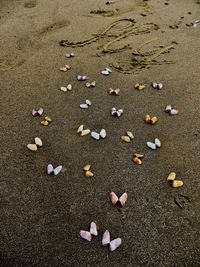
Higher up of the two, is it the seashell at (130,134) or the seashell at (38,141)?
the seashell at (38,141)

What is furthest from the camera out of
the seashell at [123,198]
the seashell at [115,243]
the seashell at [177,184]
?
the seashell at [177,184]

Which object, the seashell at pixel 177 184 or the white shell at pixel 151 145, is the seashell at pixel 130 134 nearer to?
the white shell at pixel 151 145

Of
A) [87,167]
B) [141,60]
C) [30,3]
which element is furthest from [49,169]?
[30,3]

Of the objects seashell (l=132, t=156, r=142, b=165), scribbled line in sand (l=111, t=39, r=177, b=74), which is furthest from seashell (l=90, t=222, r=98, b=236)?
scribbled line in sand (l=111, t=39, r=177, b=74)

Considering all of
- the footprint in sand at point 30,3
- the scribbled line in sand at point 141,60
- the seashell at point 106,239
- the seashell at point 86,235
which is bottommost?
the seashell at point 106,239

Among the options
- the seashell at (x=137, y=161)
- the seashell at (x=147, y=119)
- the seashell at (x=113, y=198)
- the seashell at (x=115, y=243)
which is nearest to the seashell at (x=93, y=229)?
the seashell at (x=115, y=243)

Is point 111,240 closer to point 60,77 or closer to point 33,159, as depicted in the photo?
point 33,159
